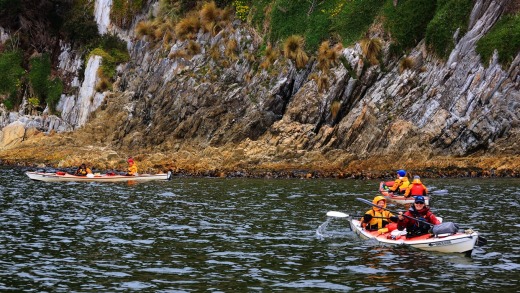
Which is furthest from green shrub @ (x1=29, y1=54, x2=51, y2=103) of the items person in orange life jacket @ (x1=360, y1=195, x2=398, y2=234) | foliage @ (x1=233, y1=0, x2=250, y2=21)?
person in orange life jacket @ (x1=360, y1=195, x2=398, y2=234)

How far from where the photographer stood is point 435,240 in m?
20.1

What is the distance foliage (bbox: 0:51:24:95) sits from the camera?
7231cm

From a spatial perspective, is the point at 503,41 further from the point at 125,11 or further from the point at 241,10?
the point at 125,11

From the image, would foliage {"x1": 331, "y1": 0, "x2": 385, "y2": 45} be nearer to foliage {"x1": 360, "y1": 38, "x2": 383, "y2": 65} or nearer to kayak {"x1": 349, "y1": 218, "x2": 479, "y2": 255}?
foliage {"x1": 360, "y1": 38, "x2": 383, "y2": 65}

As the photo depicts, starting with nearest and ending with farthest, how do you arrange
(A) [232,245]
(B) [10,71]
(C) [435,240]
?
1. (C) [435,240]
2. (A) [232,245]
3. (B) [10,71]

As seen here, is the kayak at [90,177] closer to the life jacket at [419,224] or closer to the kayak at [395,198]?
the kayak at [395,198]

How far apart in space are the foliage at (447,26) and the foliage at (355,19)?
5.98 m

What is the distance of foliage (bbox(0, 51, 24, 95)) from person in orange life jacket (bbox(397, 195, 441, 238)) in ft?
192

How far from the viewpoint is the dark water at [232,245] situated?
53.4 ft

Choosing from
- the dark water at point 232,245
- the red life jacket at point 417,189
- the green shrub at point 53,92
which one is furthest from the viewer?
the green shrub at point 53,92

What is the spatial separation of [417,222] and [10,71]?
61.4 metres

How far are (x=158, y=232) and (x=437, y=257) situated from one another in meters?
9.32

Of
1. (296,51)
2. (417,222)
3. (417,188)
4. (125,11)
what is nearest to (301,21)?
(296,51)

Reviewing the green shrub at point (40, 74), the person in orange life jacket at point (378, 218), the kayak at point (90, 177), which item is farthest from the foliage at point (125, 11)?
the person in orange life jacket at point (378, 218)
